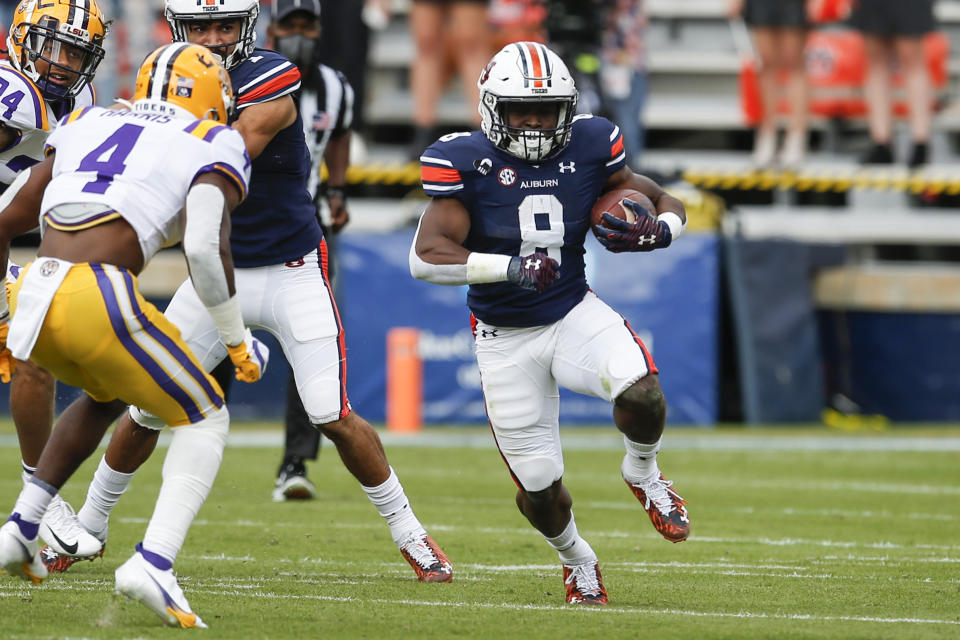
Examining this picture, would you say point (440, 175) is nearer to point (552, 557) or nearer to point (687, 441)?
point (552, 557)

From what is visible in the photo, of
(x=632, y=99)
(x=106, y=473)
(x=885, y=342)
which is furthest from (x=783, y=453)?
(x=106, y=473)

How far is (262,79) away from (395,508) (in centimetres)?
144

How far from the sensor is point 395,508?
16.6 feet

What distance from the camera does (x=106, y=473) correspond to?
4.94 m

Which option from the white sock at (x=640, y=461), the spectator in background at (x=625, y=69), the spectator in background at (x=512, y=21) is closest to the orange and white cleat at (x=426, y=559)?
the white sock at (x=640, y=461)

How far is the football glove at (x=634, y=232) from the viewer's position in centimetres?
470

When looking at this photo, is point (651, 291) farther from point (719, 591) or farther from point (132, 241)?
point (132, 241)

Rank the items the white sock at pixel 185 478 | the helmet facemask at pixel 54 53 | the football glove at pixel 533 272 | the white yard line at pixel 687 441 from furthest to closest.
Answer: the white yard line at pixel 687 441 < the helmet facemask at pixel 54 53 < the football glove at pixel 533 272 < the white sock at pixel 185 478

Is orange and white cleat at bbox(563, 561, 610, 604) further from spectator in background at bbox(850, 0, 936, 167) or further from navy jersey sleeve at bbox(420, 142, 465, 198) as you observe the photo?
spectator in background at bbox(850, 0, 936, 167)

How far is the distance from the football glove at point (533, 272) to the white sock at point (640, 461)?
22.5 inches

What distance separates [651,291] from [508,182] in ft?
20.0

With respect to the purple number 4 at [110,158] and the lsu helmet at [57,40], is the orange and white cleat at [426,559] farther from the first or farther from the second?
the lsu helmet at [57,40]

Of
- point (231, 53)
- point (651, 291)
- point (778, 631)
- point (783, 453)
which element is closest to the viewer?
point (778, 631)

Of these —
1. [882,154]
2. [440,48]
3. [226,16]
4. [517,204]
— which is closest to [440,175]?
[517,204]
